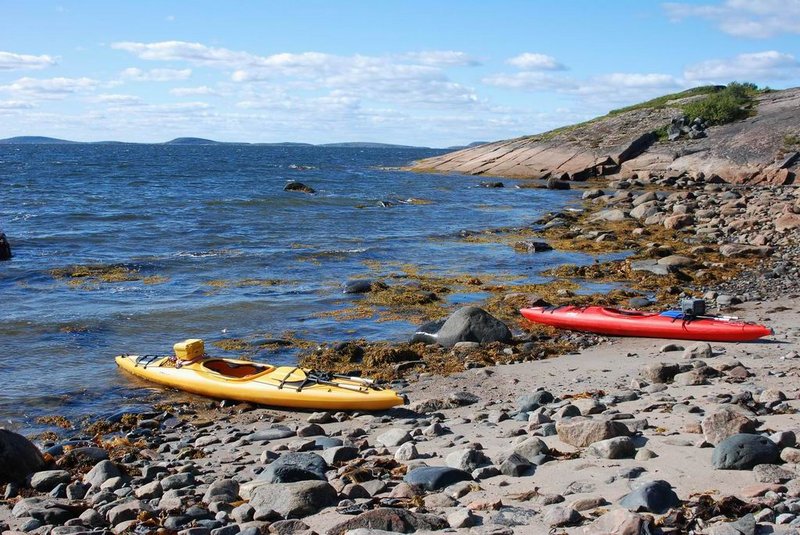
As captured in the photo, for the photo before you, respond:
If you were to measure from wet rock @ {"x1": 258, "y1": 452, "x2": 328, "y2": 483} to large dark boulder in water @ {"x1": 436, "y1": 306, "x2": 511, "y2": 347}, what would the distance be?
672cm

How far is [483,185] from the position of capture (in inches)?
2124

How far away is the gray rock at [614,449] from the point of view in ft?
24.5

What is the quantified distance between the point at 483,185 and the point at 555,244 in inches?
1059

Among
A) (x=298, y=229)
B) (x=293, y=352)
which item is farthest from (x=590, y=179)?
(x=293, y=352)

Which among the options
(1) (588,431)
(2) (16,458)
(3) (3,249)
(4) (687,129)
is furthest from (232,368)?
(4) (687,129)

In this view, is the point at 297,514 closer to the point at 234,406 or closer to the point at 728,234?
the point at 234,406

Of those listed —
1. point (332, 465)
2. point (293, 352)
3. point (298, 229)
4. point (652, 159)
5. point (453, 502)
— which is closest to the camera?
point (453, 502)

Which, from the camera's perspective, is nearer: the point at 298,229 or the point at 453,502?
the point at 453,502

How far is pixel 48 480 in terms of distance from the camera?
844 cm

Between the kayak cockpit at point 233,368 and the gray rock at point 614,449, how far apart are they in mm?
6111

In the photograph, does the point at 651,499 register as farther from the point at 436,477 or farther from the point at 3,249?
the point at 3,249

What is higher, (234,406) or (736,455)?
(736,455)

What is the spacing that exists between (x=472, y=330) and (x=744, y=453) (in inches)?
319

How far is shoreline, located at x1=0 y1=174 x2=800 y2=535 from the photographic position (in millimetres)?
6484
